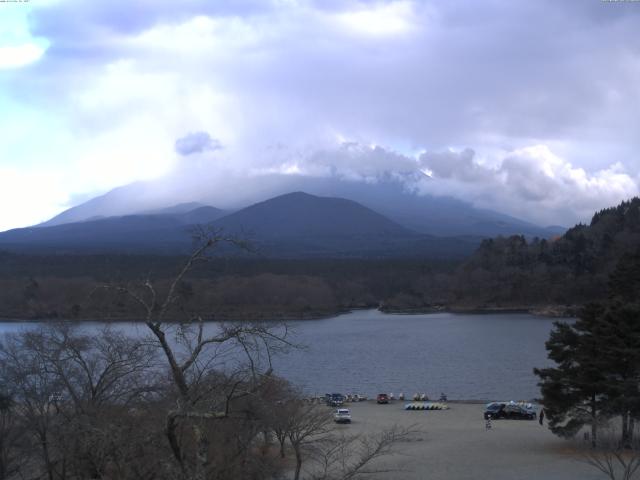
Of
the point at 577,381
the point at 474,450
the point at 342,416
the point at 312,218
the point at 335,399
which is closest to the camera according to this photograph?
the point at 577,381

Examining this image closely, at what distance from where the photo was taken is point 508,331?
44.6 meters

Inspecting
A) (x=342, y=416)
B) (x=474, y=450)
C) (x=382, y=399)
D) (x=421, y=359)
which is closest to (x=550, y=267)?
(x=421, y=359)

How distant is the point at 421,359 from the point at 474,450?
18.6 meters

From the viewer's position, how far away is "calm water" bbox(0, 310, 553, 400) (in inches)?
1032

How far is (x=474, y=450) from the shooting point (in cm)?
1470

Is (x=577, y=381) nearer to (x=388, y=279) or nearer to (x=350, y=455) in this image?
(x=350, y=455)

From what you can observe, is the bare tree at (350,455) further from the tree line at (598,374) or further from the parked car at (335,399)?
the parked car at (335,399)

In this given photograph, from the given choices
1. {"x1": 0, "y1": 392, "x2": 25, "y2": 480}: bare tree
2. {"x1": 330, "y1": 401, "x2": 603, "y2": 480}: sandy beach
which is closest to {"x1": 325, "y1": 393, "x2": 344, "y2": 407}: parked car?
{"x1": 330, "y1": 401, "x2": 603, "y2": 480}: sandy beach

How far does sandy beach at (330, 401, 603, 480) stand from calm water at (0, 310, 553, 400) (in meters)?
3.42

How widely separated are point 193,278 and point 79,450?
55850 millimetres

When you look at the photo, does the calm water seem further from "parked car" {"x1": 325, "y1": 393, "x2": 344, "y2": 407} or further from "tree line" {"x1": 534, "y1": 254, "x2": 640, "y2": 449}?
"tree line" {"x1": 534, "y1": 254, "x2": 640, "y2": 449}

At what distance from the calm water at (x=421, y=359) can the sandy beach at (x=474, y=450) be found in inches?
135

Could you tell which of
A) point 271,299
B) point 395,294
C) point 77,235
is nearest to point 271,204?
point 77,235

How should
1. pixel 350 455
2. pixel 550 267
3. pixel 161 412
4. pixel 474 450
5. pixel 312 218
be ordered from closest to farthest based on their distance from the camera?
pixel 161 412
pixel 350 455
pixel 474 450
pixel 550 267
pixel 312 218
